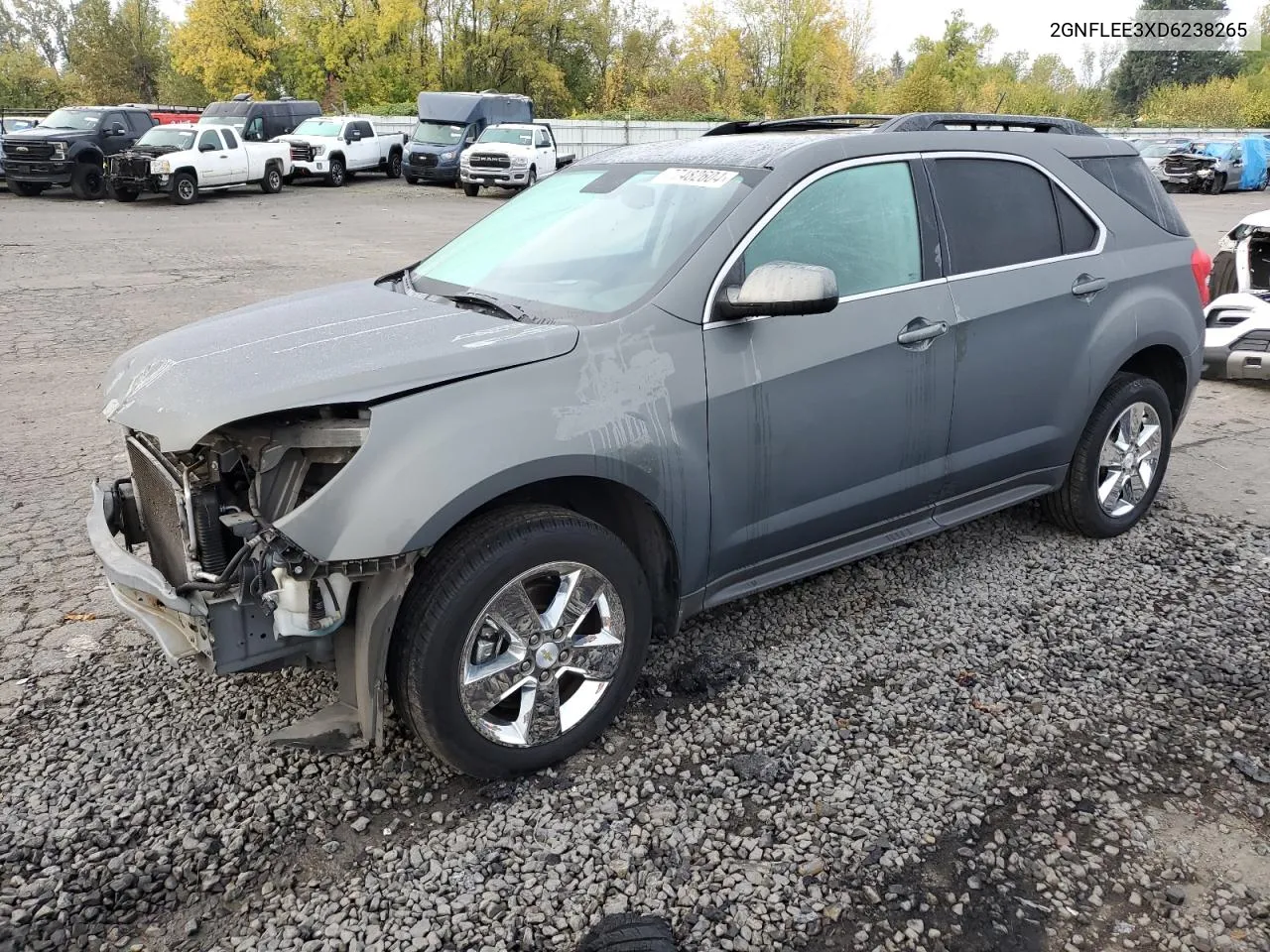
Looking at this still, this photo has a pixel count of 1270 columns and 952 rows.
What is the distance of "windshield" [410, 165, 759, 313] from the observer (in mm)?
3445

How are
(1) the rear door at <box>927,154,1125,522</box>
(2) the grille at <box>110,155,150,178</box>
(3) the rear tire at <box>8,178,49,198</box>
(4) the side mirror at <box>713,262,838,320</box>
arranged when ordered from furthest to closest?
(3) the rear tire at <box>8,178,49,198</box> → (2) the grille at <box>110,155,150,178</box> → (1) the rear door at <box>927,154,1125,522</box> → (4) the side mirror at <box>713,262,838,320</box>

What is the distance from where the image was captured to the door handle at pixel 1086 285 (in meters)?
4.37

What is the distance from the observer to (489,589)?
9.51 ft

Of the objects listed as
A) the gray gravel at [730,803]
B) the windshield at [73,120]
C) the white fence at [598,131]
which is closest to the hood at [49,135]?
the windshield at [73,120]

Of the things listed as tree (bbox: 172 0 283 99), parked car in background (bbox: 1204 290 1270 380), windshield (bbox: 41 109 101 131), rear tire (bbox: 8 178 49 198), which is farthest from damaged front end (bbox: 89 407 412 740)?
tree (bbox: 172 0 283 99)

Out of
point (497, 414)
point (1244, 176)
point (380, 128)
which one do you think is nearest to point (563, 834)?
point (497, 414)

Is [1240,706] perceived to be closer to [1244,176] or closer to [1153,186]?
[1153,186]

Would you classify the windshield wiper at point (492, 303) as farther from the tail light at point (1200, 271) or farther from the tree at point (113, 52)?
the tree at point (113, 52)

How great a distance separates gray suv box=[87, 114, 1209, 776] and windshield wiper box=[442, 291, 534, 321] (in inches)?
0.7

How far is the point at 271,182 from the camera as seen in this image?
25.5 metres

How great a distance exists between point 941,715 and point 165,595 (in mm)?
2447

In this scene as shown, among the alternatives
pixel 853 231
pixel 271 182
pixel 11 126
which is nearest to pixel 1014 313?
pixel 853 231

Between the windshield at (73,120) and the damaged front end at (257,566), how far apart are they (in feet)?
79.9

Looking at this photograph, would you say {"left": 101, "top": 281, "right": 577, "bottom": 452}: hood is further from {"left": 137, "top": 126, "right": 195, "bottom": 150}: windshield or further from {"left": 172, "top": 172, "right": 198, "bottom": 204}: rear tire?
{"left": 137, "top": 126, "right": 195, "bottom": 150}: windshield
